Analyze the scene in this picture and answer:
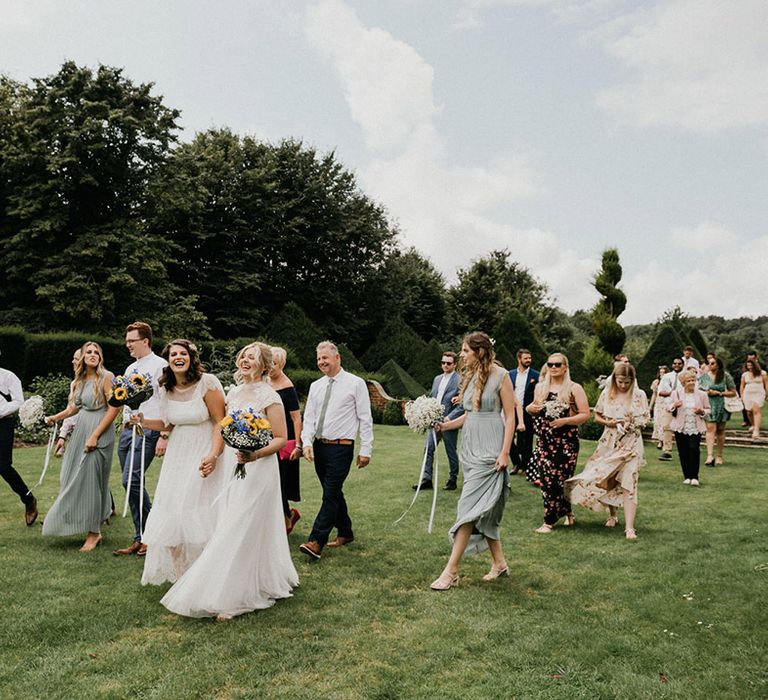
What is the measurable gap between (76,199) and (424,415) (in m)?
25.5

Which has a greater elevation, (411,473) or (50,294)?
(50,294)

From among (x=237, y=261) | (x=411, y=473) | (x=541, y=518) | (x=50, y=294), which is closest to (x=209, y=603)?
(x=541, y=518)

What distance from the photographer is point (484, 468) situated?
5.89m

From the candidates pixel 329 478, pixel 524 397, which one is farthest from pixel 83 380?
pixel 524 397

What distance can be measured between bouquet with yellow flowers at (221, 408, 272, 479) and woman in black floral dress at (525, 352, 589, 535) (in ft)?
13.2

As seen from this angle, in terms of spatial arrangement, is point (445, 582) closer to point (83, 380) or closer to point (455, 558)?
point (455, 558)

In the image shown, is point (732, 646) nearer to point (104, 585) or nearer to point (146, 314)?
point (104, 585)

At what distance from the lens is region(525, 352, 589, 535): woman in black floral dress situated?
8.13 metres

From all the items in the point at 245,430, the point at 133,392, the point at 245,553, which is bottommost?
the point at 245,553

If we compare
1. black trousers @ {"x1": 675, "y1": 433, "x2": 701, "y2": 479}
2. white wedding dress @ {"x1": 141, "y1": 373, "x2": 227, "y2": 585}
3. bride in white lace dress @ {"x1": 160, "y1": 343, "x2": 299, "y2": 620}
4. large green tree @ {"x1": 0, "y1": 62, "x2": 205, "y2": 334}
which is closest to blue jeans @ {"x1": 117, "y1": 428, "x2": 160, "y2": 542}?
white wedding dress @ {"x1": 141, "y1": 373, "x2": 227, "y2": 585}

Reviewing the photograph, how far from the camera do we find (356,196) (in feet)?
129

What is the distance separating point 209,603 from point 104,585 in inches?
58.2

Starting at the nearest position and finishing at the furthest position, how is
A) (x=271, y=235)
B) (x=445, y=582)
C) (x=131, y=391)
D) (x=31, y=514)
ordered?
(x=445, y=582) → (x=131, y=391) → (x=31, y=514) → (x=271, y=235)

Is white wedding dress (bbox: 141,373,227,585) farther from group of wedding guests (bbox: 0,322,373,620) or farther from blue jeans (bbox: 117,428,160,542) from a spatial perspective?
blue jeans (bbox: 117,428,160,542)
